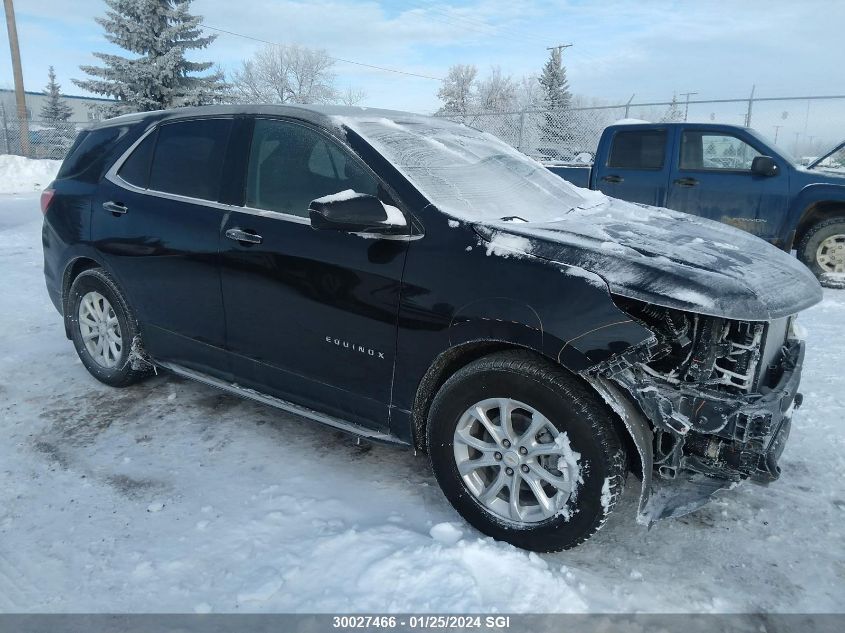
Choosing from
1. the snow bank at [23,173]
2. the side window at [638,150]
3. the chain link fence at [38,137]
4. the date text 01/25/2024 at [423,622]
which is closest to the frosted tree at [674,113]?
the side window at [638,150]

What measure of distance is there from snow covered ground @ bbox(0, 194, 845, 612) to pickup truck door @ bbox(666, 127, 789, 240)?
163 inches

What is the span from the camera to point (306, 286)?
3.06 meters

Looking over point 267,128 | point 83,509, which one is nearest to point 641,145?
point 267,128

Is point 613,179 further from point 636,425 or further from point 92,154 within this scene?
point 636,425

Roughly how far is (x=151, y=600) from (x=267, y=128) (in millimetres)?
2310

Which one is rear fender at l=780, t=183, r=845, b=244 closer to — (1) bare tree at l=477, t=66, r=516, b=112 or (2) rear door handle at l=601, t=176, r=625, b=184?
(2) rear door handle at l=601, t=176, r=625, b=184

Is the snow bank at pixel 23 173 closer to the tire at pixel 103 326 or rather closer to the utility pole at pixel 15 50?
the utility pole at pixel 15 50

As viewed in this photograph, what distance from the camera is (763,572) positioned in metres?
2.59

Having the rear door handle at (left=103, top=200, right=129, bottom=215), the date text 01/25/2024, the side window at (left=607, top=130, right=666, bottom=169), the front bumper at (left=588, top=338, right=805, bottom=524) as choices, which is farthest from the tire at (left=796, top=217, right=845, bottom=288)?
the rear door handle at (left=103, top=200, right=129, bottom=215)

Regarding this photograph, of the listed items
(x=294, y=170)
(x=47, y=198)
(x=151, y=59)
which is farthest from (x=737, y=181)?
(x=151, y=59)

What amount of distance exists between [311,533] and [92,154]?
3079 millimetres

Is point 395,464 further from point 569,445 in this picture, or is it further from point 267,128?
point 267,128

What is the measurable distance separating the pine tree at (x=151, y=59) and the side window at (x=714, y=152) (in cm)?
2113

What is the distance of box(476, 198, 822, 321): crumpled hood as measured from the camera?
2311mm
